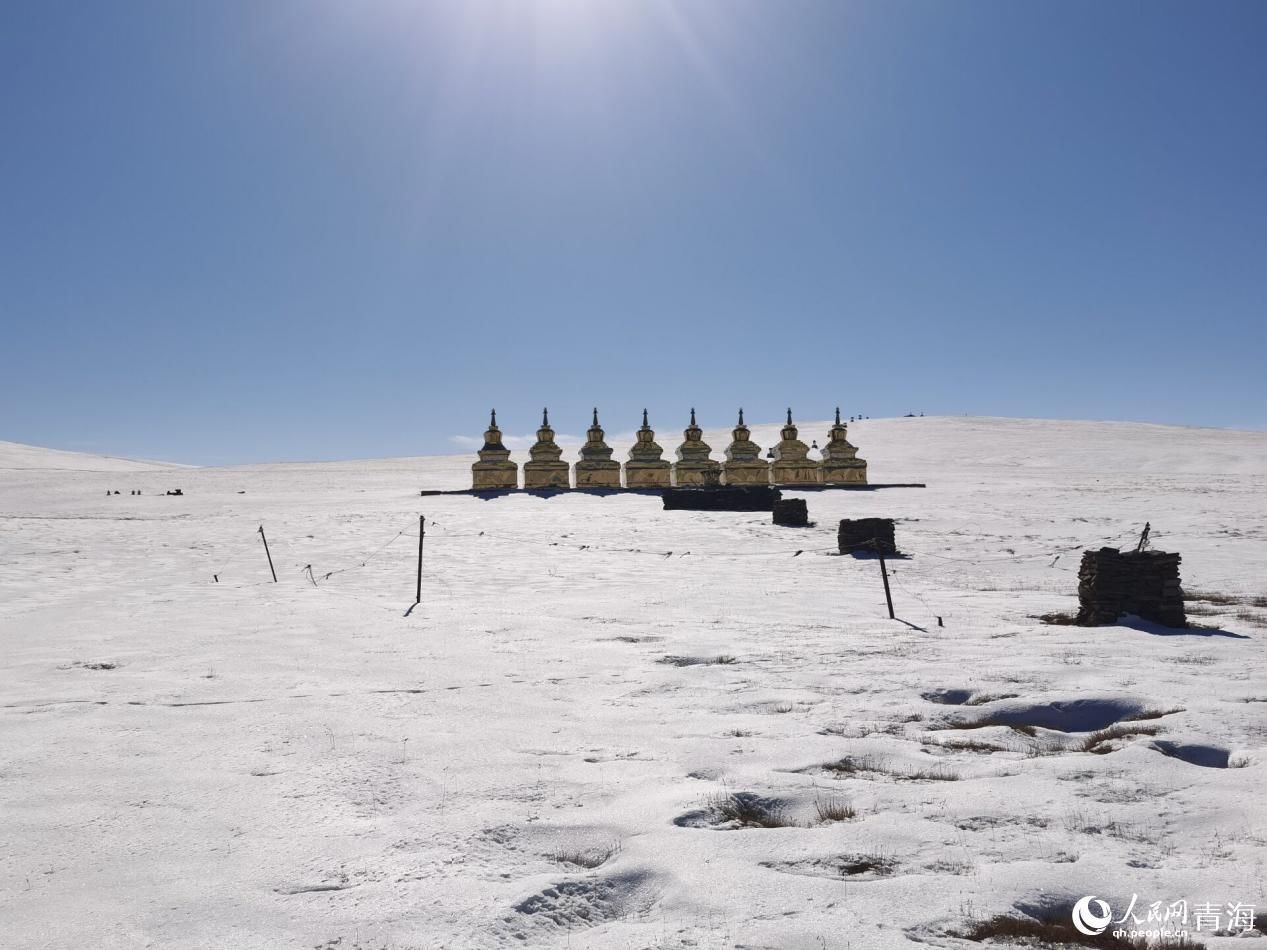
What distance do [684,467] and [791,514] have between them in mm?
23371

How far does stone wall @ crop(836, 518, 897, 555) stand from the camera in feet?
55.9

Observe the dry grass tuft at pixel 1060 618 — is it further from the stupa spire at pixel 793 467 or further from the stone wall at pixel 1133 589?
the stupa spire at pixel 793 467

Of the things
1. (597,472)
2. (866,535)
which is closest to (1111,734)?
(866,535)

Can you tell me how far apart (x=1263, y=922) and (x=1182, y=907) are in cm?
28

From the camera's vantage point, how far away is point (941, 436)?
76.4m

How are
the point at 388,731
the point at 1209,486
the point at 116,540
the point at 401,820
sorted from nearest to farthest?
1. the point at 401,820
2. the point at 388,731
3. the point at 116,540
4. the point at 1209,486

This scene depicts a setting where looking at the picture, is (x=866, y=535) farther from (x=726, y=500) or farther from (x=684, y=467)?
(x=684, y=467)

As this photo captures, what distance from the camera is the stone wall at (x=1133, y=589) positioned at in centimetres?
936

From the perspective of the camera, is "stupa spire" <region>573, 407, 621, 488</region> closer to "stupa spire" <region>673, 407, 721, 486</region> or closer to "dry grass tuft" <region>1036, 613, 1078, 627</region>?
"stupa spire" <region>673, 407, 721, 486</region>

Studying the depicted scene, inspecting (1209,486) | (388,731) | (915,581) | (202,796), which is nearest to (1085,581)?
(915,581)

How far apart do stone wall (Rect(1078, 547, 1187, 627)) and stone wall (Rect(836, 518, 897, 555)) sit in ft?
22.9

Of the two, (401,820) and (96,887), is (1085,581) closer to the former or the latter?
(401,820)

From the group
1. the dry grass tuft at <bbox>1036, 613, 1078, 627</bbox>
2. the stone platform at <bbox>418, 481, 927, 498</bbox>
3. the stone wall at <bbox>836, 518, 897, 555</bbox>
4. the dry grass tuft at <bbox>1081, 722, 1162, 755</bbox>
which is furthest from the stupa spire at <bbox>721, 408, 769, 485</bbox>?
the dry grass tuft at <bbox>1081, 722, 1162, 755</bbox>

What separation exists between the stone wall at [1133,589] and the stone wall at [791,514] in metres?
14.0
